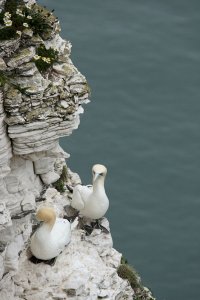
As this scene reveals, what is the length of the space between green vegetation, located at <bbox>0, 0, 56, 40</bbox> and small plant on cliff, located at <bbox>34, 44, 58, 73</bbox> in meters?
0.35

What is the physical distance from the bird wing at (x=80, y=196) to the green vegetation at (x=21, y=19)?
4.43m

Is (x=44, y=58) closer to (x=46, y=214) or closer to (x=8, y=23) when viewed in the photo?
(x=8, y=23)

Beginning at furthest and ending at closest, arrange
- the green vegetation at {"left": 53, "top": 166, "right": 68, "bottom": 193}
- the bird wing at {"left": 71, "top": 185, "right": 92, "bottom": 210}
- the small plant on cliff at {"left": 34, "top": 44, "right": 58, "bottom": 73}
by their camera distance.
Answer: the green vegetation at {"left": 53, "top": 166, "right": 68, "bottom": 193} < the bird wing at {"left": 71, "top": 185, "right": 92, "bottom": 210} < the small plant on cliff at {"left": 34, "top": 44, "right": 58, "bottom": 73}

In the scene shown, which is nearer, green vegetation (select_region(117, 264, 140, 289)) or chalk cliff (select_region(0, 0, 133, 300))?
chalk cliff (select_region(0, 0, 133, 300))

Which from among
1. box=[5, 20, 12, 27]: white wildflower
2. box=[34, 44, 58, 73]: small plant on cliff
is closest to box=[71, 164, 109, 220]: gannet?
box=[34, 44, 58, 73]: small plant on cliff

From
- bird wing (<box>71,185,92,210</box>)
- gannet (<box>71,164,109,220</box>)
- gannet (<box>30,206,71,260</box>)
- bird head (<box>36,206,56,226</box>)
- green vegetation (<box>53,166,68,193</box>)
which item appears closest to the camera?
bird head (<box>36,206,56,226</box>)

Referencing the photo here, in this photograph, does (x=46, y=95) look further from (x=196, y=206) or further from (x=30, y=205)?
(x=196, y=206)

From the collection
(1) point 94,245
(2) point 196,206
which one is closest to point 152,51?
(2) point 196,206

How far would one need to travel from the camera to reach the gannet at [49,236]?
22047 mm

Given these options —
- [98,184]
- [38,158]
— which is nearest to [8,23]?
[38,158]

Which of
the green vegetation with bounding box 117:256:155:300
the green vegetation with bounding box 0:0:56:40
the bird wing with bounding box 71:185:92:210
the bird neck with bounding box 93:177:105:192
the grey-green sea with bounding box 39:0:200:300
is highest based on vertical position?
the green vegetation with bounding box 0:0:56:40

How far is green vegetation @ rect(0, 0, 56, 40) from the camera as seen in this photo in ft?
63.7

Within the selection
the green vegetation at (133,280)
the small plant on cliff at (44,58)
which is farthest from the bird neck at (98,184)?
the small plant on cliff at (44,58)

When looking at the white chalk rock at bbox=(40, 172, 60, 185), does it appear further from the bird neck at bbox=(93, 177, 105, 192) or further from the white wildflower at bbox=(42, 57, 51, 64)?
the white wildflower at bbox=(42, 57, 51, 64)
